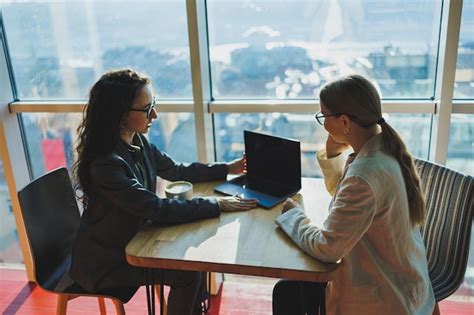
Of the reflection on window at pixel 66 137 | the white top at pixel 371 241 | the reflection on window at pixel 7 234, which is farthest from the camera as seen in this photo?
the reflection on window at pixel 7 234

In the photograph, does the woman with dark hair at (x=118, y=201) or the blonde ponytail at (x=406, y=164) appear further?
the woman with dark hair at (x=118, y=201)

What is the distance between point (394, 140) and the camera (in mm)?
1325

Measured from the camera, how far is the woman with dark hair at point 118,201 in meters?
1.49

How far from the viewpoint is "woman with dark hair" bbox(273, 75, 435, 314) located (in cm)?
123

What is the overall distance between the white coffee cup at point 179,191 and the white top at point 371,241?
0.37m

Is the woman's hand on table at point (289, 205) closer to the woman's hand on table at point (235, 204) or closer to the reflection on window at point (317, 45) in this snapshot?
the woman's hand on table at point (235, 204)

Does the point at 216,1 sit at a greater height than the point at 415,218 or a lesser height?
greater

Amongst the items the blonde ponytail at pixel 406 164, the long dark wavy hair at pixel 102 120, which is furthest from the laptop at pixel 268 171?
the long dark wavy hair at pixel 102 120

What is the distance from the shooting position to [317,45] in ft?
7.20

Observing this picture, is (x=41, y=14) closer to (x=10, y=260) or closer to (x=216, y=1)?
(x=216, y=1)

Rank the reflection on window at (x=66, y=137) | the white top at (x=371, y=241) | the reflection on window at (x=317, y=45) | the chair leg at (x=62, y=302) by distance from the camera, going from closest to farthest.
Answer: the white top at (x=371, y=241) → the chair leg at (x=62, y=302) → the reflection on window at (x=317, y=45) → the reflection on window at (x=66, y=137)

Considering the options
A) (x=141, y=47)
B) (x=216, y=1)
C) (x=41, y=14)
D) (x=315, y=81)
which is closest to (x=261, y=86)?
(x=315, y=81)

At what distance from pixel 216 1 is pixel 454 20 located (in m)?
1.10

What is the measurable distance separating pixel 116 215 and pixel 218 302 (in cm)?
107
